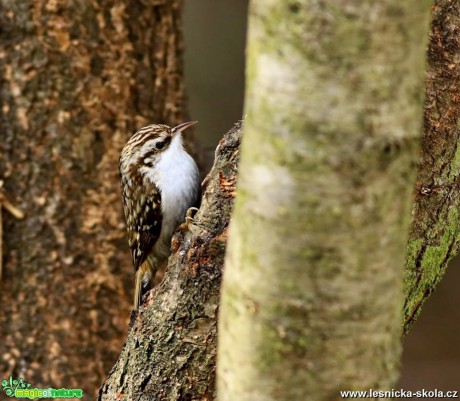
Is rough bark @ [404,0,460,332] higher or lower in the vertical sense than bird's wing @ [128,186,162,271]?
higher

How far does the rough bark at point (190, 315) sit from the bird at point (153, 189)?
1.12m

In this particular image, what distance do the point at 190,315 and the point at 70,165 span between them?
1.98 m

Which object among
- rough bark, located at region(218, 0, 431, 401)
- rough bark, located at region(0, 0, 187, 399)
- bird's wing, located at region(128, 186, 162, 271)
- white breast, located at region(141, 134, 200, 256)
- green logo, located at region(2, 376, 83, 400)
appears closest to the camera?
rough bark, located at region(218, 0, 431, 401)

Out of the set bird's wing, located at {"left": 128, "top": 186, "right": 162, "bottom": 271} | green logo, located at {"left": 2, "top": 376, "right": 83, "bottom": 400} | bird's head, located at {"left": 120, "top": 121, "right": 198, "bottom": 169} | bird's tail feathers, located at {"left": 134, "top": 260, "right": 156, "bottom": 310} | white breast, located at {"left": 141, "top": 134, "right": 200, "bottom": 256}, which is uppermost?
bird's head, located at {"left": 120, "top": 121, "right": 198, "bottom": 169}

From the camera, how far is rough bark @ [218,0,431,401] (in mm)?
1052

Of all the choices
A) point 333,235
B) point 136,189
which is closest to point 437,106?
point 333,235

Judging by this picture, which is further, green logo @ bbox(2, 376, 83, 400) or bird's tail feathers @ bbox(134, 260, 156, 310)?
green logo @ bbox(2, 376, 83, 400)

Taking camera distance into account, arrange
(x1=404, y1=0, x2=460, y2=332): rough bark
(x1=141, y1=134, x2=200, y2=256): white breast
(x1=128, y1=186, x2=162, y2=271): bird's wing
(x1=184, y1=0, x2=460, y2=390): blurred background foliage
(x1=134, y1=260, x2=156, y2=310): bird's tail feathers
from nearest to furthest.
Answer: (x1=404, y1=0, x2=460, y2=332): rough bark → (x1=141, y1=134, x2=200, y2=256): white breast → (x1=128, y1=186, x2=162, y2=271): bird's wing → (x1=134, y1=260, x2=156, y2=310): bird's tail feathers → (x1=184, y1=0, x2=460, y2=390): blurred background foliage

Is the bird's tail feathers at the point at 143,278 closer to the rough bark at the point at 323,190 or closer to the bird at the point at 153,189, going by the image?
the bird at the point at 153,189

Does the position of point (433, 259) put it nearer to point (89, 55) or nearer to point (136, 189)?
point (136, 189)

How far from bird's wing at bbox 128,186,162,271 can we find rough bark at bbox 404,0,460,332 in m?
1.55

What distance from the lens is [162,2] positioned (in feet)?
13.3

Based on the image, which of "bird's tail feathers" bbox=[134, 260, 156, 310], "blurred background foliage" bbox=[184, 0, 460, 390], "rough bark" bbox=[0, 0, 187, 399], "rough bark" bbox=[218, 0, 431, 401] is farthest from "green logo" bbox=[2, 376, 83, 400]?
"blurred background foliage" bbox=[184, 0, 460, 390]

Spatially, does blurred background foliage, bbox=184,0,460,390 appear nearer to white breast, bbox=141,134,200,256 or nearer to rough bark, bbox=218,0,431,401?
white breast, bbox=141,134,200,256
